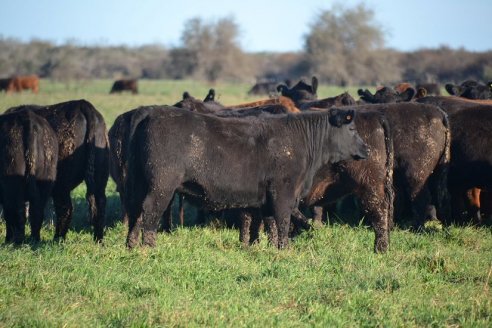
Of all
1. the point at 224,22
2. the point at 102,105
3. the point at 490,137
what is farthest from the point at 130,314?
the point at 224,22

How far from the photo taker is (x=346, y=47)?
88.9 meters

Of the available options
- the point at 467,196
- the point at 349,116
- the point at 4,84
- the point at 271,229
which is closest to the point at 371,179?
the point at 349,116

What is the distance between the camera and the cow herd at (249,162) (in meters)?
8.53

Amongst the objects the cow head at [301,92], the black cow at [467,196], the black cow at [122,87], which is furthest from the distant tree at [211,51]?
the black cow at [467,196]

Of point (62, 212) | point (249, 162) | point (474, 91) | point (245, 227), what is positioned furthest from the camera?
point (474, 91)

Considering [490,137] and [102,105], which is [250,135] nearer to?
[490,137]

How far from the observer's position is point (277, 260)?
26.3 ft

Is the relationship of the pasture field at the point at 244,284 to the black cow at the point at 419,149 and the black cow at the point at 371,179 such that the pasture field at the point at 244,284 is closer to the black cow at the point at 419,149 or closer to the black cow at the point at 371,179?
the black cow at the point at 371,179

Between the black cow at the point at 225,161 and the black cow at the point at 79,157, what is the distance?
3.51 ft

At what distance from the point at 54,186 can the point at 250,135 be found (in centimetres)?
279

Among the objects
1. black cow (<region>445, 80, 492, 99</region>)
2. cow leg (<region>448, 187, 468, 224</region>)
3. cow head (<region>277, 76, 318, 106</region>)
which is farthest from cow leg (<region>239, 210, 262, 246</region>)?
black cow (<region>445, 80, 492, 99</region>)

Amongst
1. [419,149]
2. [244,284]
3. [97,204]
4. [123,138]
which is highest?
[123,138]

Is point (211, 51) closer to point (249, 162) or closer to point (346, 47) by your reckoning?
point (346, 47)

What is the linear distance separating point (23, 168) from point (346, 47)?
270 feet
